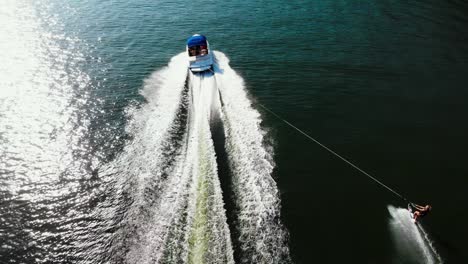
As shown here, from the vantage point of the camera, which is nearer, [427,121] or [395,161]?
[395,161]

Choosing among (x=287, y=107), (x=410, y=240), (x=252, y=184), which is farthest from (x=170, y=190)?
(x=410, y=240)

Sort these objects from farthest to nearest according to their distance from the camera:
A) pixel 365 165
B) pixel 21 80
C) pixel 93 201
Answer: pixel 21 80 < pixel 365 165 < pixel 93 201

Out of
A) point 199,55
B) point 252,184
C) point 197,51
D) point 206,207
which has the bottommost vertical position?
point 206,207

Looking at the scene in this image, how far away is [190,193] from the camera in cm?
2208

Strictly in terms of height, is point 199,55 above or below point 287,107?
above

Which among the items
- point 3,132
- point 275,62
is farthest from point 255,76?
point 3,132

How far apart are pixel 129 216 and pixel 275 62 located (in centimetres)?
2499

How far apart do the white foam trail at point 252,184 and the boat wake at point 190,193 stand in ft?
0.19

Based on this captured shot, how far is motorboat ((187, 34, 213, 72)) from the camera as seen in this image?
3715 centimetres

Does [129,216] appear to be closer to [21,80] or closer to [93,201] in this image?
[93,201]

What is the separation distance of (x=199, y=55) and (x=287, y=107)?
42.1ft

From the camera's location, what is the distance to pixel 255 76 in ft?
122

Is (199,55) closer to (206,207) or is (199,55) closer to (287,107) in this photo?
(287,107)

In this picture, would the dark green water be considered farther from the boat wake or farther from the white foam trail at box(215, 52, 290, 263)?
the white foam trail at box(215, 52, 290, 263)
